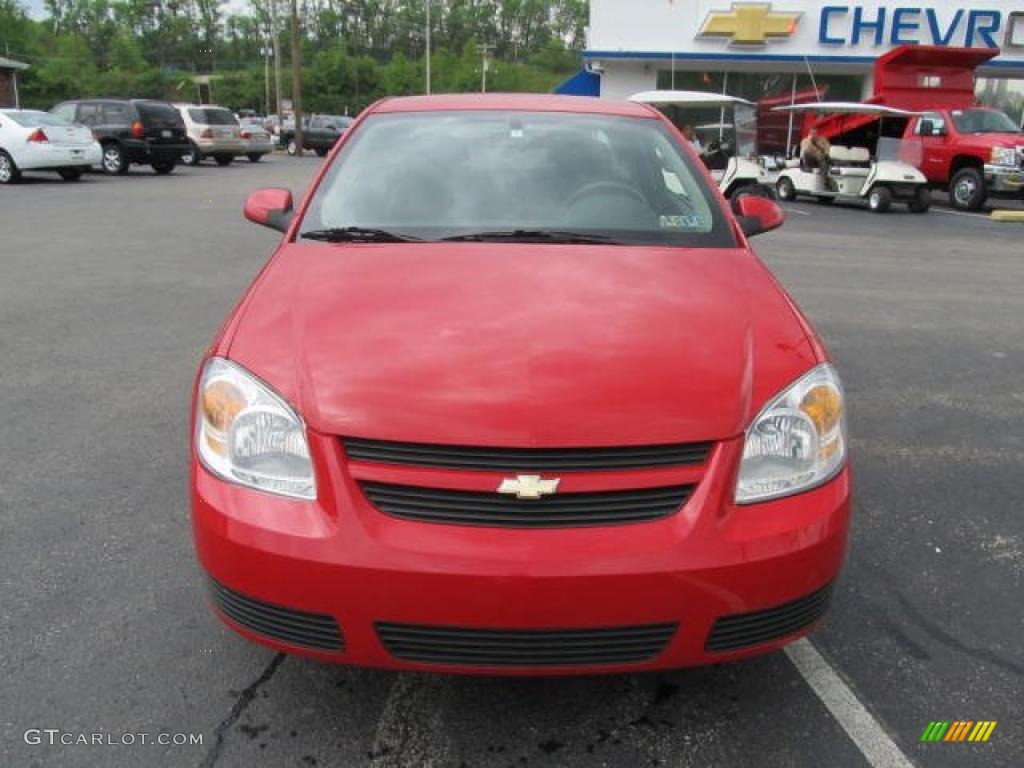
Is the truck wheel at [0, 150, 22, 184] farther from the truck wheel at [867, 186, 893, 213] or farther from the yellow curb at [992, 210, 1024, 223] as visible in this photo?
the yellow curb at [992, 210, 1024, 223]

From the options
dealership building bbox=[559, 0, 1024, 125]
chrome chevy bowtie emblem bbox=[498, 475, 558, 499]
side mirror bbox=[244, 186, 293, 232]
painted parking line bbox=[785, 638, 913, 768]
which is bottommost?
painted parking line bbox=[785, 638, 913, 768]

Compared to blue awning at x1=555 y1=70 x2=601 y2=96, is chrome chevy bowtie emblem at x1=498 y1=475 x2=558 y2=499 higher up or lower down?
lower down

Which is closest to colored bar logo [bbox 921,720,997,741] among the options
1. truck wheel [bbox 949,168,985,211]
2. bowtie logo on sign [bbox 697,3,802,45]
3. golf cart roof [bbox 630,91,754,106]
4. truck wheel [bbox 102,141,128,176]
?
golf cart roof [bbox 630,91,754,106]

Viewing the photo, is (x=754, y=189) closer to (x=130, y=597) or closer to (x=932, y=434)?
(x=932, y=434)

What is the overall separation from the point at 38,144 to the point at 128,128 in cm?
347

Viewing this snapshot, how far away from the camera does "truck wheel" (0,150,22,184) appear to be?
1802 cm

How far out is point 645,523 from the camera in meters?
2.04

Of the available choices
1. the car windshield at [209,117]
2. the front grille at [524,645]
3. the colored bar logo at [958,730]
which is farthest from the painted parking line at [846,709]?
the car windshield at [209,117]

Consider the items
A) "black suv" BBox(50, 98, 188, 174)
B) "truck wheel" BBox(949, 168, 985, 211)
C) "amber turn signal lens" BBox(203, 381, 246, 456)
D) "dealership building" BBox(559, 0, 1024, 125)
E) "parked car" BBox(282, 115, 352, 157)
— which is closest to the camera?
"amber turn signal lens" BBox(203, 381, 246, 456)

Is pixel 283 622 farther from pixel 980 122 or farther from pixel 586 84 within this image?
pixel 586 84

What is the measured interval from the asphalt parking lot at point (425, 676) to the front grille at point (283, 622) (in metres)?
0.34

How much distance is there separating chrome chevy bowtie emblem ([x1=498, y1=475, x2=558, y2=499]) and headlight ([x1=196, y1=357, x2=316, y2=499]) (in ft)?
1.49

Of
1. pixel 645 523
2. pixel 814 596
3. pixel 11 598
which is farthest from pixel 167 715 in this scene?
pixel 814 596

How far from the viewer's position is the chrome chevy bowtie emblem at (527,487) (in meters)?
2.01
